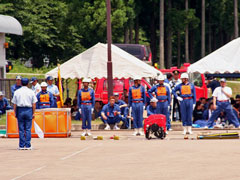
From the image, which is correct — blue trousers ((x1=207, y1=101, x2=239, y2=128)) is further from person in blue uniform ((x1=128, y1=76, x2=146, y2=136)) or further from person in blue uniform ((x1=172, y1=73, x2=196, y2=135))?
person in blue uniform ((x1=128, y1=76, x2=146, y2=136))

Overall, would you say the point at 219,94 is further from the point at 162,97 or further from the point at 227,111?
the point at 162,97

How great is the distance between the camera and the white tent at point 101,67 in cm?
2869

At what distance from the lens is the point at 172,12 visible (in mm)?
61938

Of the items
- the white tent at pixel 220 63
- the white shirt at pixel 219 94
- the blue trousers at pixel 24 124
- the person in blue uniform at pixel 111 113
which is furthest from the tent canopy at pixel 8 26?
the blue trousers at pixel 24 124

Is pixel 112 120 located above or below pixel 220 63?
below

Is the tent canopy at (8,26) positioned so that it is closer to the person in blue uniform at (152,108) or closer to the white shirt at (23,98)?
the person in blue uniform at (152,108)

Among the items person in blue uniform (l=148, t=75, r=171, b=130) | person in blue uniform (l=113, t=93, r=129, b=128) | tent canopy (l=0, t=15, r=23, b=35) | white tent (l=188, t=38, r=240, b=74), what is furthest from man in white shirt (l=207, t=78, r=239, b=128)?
tent canopy (l=0, t=15, r=23, b=35)

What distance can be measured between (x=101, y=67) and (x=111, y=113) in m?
2.69

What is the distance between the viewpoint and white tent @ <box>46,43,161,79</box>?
28692 millimetres

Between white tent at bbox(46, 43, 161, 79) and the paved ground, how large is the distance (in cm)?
684

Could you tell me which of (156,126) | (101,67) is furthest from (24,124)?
(101,67)

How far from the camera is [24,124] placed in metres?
19.2

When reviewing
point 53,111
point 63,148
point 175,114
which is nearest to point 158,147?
point 63,148

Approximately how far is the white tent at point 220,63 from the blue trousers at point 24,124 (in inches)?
376
